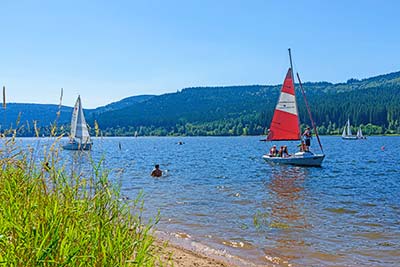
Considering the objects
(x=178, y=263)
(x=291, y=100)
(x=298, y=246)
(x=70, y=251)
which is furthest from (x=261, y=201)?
(x=291, y=100)

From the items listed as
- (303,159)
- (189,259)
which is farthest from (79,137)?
(189,259)

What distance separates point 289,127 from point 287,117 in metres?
0.93

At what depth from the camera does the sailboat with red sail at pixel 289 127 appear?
3759cm

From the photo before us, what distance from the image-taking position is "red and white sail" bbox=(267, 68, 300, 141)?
38.6 m

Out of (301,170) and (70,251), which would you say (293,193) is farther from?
(70,251)

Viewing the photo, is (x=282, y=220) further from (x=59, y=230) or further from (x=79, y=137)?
(x=79, y=137)

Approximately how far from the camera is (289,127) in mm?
38844

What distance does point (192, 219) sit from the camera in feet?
50.0

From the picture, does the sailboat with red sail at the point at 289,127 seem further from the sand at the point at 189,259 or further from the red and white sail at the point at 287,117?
the sand at the point at 189,259

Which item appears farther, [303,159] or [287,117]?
[287,117]

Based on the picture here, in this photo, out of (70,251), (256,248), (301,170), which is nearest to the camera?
(70,251)

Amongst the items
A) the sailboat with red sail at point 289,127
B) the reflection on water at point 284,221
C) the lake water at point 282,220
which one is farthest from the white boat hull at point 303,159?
the lake water at point 282,220

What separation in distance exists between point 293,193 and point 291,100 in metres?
17.7

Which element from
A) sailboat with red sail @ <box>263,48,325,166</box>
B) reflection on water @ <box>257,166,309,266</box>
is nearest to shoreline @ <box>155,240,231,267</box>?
reflection on water @ <box>257,166,309,266</box>
